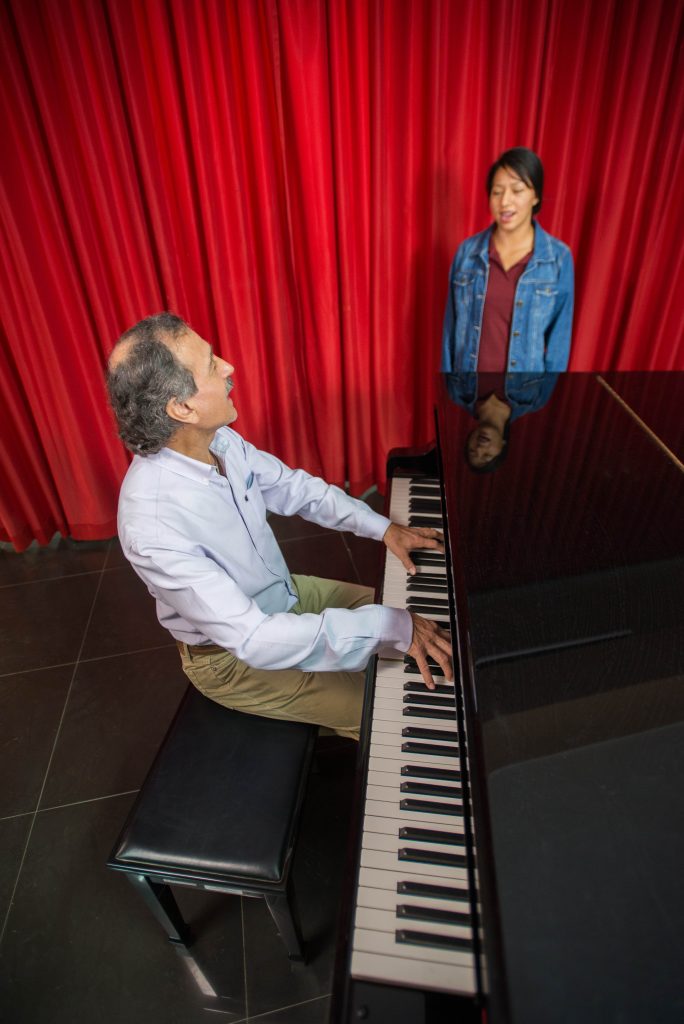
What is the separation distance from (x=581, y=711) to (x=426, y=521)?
3.20ft

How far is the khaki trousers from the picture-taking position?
1581 mm

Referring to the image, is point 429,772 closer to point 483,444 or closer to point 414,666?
point 414,666

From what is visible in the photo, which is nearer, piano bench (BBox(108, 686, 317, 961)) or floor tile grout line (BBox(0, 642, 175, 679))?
piano bench (BBox(108, 686, 317, 961))

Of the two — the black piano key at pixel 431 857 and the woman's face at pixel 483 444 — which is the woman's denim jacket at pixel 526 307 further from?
the black piano key at pixel 431 857

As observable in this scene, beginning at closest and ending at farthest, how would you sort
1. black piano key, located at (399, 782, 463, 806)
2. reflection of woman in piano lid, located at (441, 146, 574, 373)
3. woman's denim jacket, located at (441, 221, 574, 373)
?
black piano key, located at (399, 782, 463, 806)
reflection of woman in piano lid, located at (441, 146, 574, 373)
woman's denim jacket, located at (441, 221, 574, 373)

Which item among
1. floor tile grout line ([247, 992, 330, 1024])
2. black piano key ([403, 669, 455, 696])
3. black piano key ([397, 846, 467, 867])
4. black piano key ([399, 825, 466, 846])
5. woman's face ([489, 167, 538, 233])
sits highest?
woman's face ([489, 167, 538, 233])

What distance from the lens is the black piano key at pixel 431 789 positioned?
46.1 inches

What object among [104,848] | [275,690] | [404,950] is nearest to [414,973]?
[404,950]

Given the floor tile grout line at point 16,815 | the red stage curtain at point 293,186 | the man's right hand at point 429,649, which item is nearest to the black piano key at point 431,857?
the man's right hand at point 429,649

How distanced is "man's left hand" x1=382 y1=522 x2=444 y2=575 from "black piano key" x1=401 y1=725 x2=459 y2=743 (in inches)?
19.9

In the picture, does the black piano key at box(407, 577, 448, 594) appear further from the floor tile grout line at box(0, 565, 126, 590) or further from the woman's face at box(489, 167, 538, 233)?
the floor tile grout line at box(0, 565, 126, 590)

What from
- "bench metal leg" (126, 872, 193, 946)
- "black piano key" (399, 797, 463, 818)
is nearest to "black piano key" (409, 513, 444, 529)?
"black piano key" (399, 797, 463, 818)

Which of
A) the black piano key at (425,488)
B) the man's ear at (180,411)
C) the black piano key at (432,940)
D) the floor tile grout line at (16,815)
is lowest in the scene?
the floor tile grout line at (16,815)

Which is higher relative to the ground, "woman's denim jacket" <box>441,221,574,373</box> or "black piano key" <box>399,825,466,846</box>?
"woman's denim jacket" <box>441,221,574,373</box>
